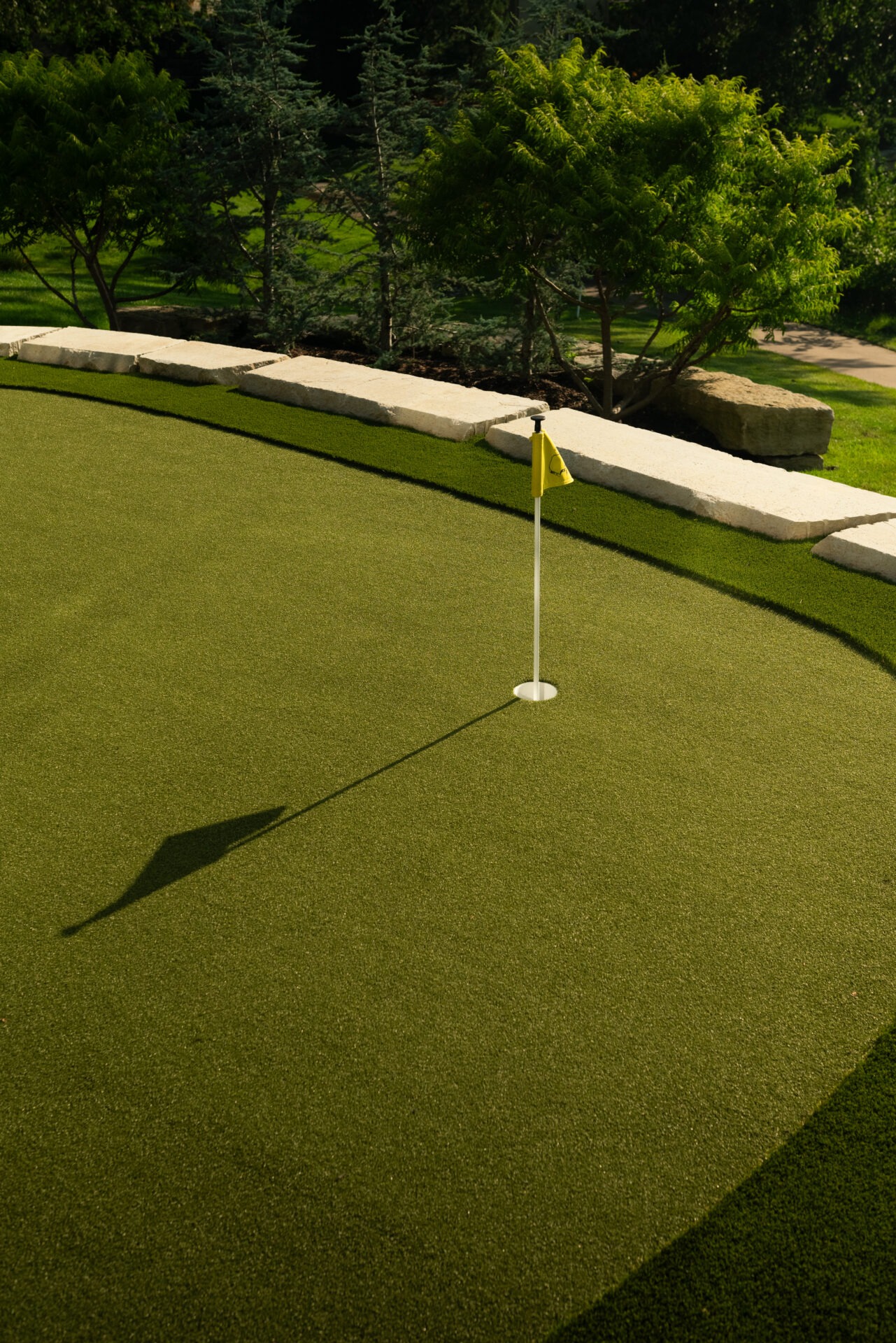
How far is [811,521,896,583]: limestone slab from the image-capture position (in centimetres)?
500

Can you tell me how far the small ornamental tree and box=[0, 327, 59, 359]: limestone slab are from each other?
3.24m

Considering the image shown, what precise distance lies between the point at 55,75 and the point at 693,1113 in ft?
33.3

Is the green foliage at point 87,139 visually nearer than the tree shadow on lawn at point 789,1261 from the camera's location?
No

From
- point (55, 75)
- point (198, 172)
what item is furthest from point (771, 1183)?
point (55, 75)

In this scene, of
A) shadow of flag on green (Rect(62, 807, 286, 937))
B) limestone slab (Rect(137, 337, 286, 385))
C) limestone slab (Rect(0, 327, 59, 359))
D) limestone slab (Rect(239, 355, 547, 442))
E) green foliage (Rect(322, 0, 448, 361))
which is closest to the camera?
shadow of flag on green (Rect(62, 807, 286, 937))

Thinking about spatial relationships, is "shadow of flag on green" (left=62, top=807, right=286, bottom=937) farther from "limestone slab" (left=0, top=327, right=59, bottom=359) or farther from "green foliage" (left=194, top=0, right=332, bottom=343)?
"green foliage" (left=194, top=0, right=332, bottom=343)

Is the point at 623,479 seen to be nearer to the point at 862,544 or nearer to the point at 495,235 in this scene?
the point at 862,544

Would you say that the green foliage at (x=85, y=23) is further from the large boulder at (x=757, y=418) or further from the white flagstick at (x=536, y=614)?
the white flagstick at (x=536, y=614)

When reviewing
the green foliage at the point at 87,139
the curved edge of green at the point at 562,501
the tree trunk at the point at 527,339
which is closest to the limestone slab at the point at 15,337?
the curved edge of green at the point at 562,501

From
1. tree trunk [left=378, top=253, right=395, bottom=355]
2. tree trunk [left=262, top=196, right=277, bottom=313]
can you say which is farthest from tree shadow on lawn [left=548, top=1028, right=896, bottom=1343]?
tree trunk [left=262, top=196, right=277, bottom=313]

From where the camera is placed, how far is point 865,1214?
2.14 m

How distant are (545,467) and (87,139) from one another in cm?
763

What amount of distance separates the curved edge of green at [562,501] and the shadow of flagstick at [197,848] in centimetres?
228

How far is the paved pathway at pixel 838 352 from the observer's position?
12.6 m
